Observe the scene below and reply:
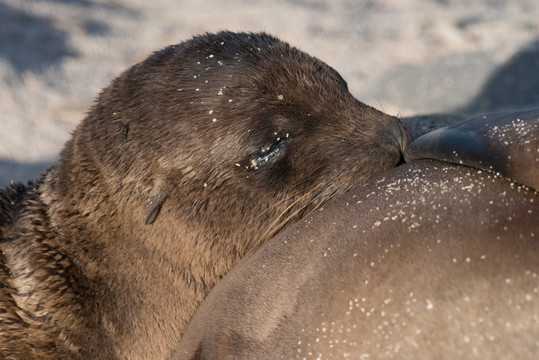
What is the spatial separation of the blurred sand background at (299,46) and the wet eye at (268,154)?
2.62m

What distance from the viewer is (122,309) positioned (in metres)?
2.64

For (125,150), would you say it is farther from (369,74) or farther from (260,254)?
(369,74)

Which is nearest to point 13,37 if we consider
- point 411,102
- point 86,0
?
point 86,0

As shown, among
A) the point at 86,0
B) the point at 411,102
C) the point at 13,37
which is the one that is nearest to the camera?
the point at 411,102

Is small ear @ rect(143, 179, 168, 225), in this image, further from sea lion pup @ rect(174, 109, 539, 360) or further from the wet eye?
sea lion pup @ rect(174, 109, 539, 360)

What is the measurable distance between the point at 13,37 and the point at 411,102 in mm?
3328

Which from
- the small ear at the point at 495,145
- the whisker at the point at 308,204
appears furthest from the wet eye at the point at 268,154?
the small ear at the point at 495,145

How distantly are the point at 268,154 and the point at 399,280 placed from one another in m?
0.84

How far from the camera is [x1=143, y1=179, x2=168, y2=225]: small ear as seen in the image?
2648 millimetres

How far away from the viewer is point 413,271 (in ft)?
6.43

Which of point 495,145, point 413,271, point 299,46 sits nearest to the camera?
point 413,271

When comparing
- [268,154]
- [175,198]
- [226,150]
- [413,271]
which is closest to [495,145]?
[413,271]

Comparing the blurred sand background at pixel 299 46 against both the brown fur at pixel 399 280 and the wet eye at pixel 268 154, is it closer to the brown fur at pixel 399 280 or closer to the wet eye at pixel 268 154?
the wet eye at pixel 268 154

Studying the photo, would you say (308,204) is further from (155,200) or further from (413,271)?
(413,271)
